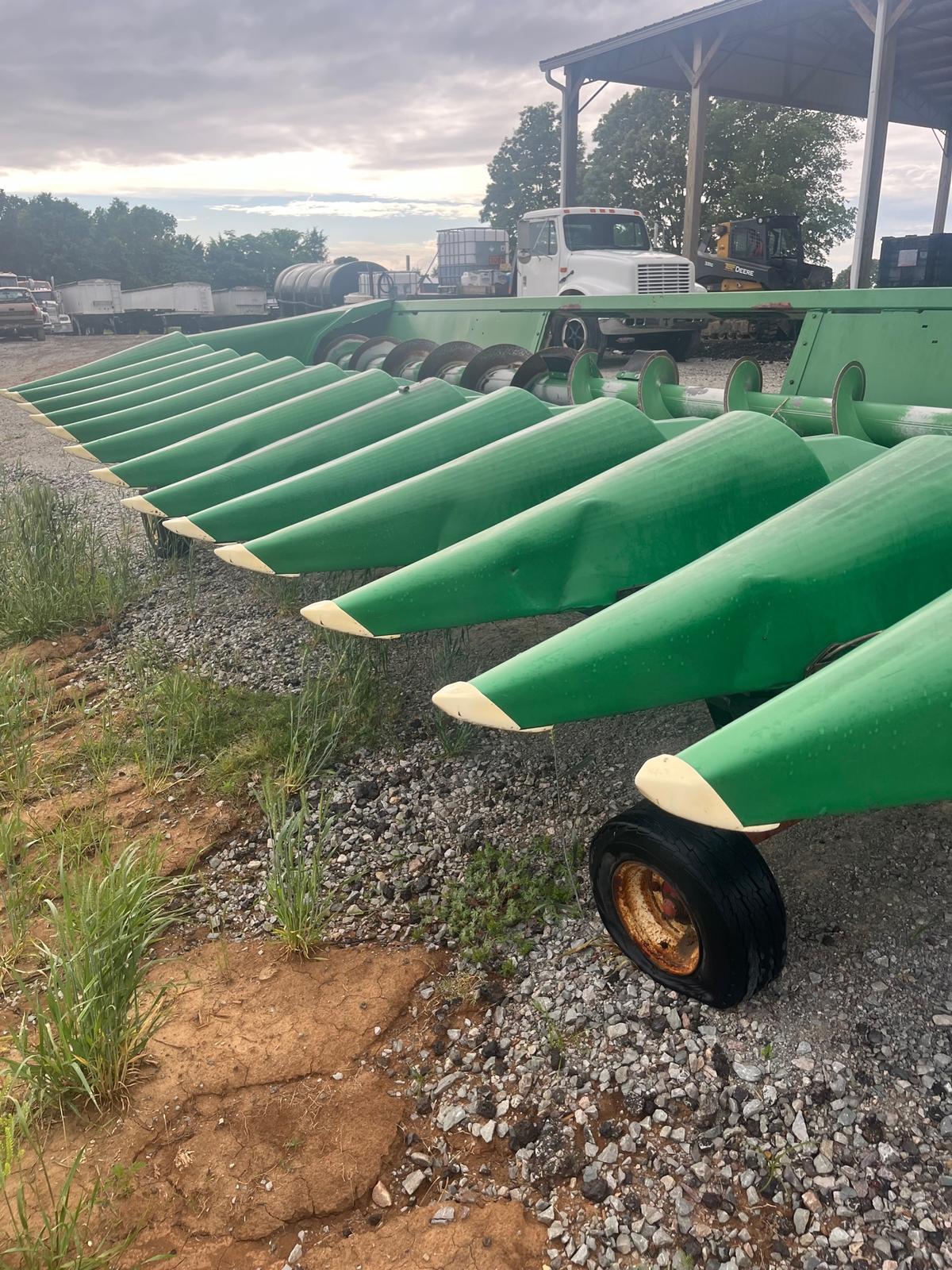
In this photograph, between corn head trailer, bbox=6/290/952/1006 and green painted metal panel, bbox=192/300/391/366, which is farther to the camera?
green painted metal panel, bbox=192/300/391/366

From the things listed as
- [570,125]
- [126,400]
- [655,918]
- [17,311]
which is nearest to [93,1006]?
[655,918]

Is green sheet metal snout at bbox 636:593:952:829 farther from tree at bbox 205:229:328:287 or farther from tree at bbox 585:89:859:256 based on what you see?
tree at bbox 205:229:328:287

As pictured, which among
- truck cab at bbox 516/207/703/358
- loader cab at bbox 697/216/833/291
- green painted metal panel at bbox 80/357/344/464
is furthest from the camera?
loader cab at bbox 697/216/833/291

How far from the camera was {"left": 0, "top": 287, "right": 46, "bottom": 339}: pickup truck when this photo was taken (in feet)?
93.1

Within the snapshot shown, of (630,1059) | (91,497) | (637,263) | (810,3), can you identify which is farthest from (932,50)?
(630,1059)

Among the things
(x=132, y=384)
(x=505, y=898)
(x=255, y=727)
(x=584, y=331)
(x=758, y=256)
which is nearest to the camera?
(x=505, y=898)

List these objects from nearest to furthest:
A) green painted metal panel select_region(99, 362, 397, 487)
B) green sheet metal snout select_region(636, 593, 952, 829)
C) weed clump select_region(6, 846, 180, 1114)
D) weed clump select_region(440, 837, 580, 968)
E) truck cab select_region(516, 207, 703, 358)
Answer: green sheet metal snout select_region(636, 593, 952, 829), weed clump select_region(6, 846, 180, 1114), weed clump select_region(440, 837, 580, 968), green painted metal panel select_region(99, 362, 397, 487), truck cab select_region(516, 207, 703, 358)

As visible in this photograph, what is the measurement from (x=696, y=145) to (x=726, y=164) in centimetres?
2452

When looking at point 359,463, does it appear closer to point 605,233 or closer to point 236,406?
point 236,406

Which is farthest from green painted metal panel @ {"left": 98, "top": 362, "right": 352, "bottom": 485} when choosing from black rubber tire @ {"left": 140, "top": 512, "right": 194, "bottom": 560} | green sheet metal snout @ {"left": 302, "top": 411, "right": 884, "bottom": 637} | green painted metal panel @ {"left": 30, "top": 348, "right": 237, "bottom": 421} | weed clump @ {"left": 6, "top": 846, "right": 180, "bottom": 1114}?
weed clump @ {"left": 6, "top": 846, "right": 180, "bottom": 1114}

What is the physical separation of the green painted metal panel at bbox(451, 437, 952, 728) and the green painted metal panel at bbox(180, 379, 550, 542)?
4.70ft

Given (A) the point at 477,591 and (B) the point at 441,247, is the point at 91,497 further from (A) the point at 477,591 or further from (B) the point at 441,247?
(B) the point at 441,247

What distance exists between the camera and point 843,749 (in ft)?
4.94

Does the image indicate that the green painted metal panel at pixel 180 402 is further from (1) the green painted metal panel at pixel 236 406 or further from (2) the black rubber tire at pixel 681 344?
(2) the black rubber tire at pixel 681 344
